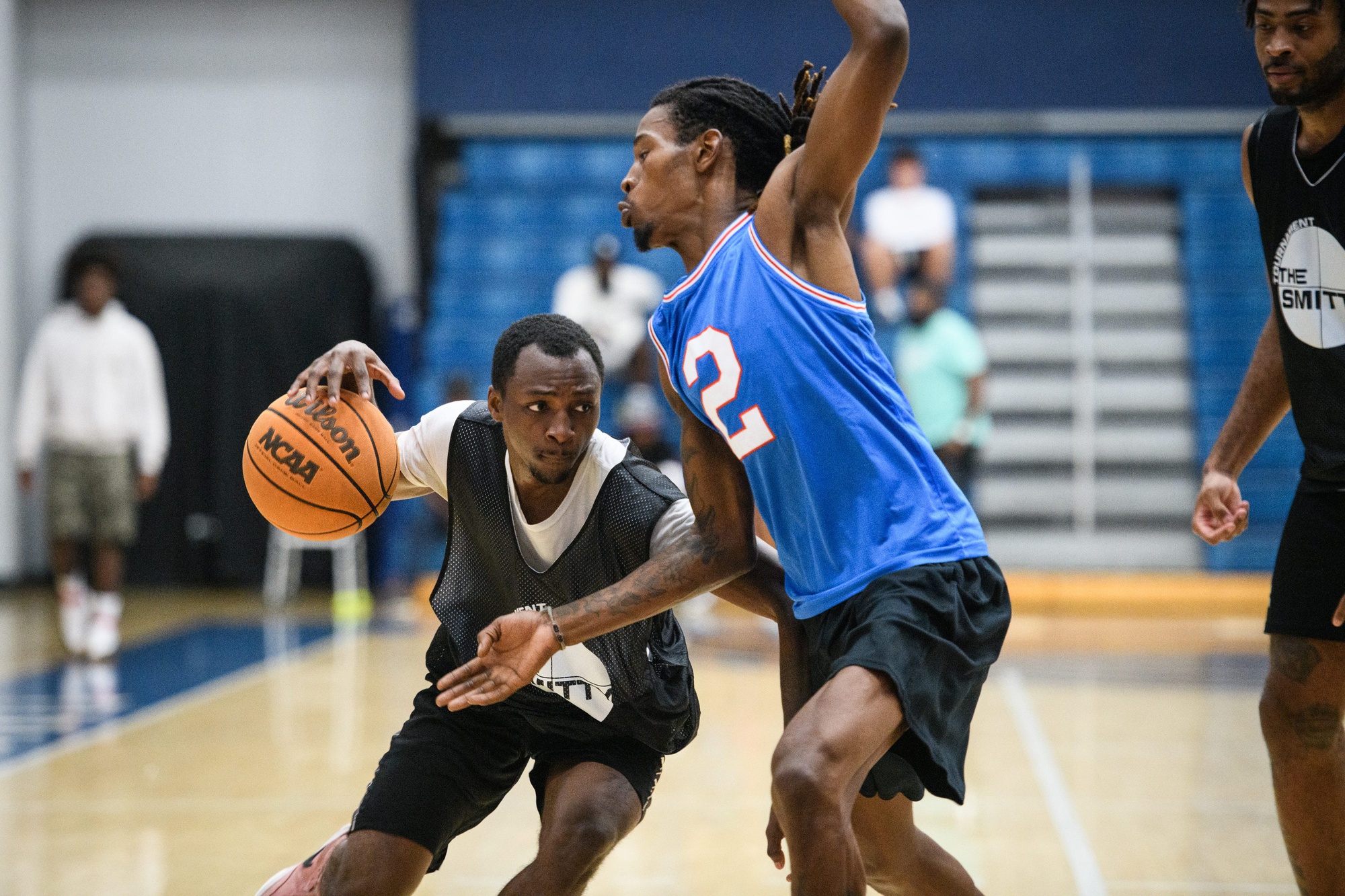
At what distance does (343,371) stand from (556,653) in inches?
31.3

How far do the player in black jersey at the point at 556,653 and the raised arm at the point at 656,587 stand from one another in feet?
0.15

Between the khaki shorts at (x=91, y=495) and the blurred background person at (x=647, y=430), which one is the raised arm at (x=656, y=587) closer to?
the blurred background person at (x=647, y=430)

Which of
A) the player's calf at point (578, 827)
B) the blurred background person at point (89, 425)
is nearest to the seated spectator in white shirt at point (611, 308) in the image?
the blurred background person at point (89, 425)

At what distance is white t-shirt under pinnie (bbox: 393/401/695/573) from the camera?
9.82 ft

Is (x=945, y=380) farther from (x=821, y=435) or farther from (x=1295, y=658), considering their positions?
(x=821, y=435)

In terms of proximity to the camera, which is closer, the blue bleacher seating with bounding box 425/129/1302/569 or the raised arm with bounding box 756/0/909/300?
the raised arm with bounding box 756/0/909/300

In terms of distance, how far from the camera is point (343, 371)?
3.09 meters

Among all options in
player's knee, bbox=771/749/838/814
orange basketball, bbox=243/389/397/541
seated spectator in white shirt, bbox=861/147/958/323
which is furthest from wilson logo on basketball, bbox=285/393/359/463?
seated spectator in white shirt, bbox=861/147/958/323

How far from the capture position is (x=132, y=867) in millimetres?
4258

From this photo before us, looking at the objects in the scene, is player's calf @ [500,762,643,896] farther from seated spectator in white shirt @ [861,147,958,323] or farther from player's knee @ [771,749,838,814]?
seated spectator in white shirt @ [861,147,958,323]

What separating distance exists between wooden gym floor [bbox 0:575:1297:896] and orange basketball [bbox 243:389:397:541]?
1.49 m

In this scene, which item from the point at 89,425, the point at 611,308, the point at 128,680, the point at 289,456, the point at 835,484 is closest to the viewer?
the point at 835,484

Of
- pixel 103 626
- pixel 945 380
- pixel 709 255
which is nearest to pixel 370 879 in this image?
pixel 709 255

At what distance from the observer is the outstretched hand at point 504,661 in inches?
101
